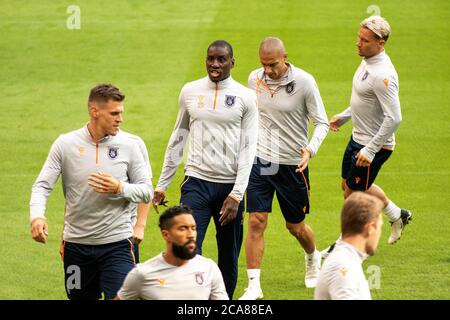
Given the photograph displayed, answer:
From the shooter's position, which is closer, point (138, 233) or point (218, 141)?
point (138, 233)

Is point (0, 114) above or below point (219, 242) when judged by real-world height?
above

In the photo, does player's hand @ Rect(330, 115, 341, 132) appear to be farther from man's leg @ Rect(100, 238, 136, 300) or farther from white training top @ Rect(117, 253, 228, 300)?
white training top @ Rect(117, 253, 228, 300)

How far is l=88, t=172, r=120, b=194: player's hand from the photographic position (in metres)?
8.34

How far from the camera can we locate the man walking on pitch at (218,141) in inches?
381

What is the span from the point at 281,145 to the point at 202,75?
8351 millimetres

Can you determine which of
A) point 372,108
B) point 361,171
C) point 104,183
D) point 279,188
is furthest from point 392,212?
point 104,183

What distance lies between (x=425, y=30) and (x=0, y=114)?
862 centimetres

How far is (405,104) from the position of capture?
17.6 metres

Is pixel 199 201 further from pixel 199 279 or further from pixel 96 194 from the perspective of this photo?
pixel 199 279

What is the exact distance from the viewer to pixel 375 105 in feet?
36.3

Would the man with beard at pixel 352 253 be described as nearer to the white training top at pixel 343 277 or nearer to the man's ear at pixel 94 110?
the white training top at pixel 343 277
